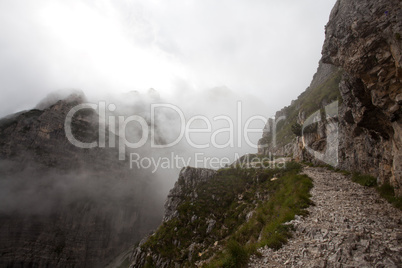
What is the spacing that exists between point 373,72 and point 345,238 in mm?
11753

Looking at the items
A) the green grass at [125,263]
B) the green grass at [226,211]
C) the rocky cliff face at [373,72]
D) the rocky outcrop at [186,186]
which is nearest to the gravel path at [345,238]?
the green grass at [226,211]

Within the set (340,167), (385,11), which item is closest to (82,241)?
(340,167)

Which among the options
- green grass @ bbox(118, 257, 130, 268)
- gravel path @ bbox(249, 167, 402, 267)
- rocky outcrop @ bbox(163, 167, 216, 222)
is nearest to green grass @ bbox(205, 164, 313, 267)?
gravel path @ bbox(249, 167, 402, 267)

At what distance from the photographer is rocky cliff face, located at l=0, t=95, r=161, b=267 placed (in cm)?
12950

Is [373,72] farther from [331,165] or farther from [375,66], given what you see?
[331,165]

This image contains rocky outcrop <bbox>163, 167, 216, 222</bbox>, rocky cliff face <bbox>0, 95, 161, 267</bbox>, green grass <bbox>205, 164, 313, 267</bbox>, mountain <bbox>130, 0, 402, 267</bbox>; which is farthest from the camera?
rocky cliff face <bbox>0, 95, 161, 267</bbox>

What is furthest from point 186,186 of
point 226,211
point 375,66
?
point 375,66

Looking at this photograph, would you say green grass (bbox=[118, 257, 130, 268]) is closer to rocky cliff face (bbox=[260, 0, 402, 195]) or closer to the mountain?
the mountain

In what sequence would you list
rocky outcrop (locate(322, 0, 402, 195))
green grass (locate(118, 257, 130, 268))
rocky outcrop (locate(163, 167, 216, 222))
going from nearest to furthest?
rocky outcrop (locate(322, 0, 402, 195))
rocky outcrop (locate(163, 167, 216, 222))
green grass (locate(118, 257, 130, 268))

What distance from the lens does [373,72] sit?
45.2 ft

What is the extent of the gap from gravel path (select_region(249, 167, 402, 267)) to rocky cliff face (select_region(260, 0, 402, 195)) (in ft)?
12.4

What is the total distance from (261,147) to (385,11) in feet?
309

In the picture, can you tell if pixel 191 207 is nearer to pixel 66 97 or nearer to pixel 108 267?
pixel 108 267

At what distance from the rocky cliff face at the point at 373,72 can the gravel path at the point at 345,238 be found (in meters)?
3.78
